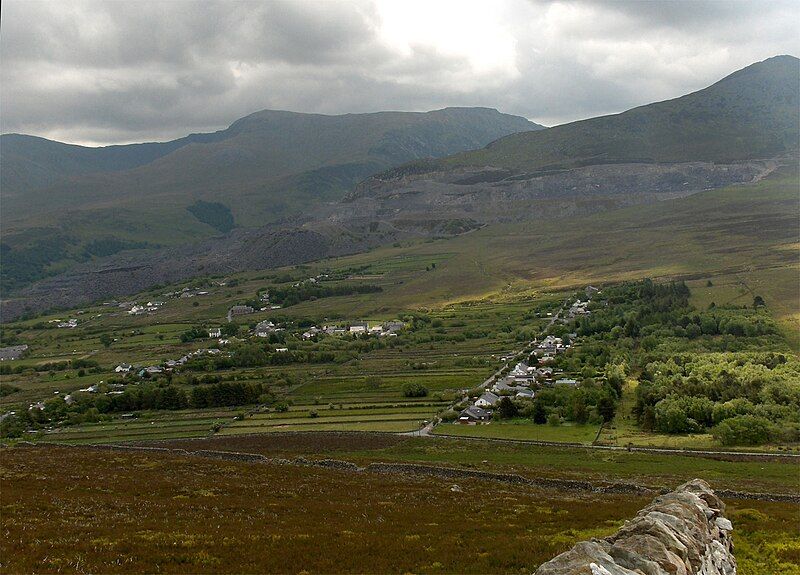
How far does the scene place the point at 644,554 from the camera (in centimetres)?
1297

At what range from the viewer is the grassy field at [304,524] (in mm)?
19641

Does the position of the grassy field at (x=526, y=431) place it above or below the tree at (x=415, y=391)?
below

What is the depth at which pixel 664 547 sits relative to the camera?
13336mm

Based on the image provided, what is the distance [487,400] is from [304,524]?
173 feet

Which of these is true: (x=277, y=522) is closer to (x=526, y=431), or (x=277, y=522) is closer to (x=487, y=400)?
(x=526, y=431)

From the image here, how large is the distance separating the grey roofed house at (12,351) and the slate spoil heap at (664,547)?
487ft

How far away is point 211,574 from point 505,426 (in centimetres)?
5426

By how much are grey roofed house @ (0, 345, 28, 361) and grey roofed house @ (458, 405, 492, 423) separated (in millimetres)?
109014

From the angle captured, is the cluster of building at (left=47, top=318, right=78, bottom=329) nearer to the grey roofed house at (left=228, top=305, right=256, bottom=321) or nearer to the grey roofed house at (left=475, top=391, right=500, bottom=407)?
the grey roofed house at (left=228, top=305, right=256, bottom=321)

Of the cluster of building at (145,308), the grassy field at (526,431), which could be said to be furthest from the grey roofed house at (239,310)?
the grassy field at (526,431)

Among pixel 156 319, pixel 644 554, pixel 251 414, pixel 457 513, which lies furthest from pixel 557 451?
pixel 156 319

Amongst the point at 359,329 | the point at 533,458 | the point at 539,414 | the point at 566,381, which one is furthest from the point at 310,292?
the point at 533,458

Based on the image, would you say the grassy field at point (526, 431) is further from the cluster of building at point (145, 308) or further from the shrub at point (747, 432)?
the cluster of building at point (145, 308)

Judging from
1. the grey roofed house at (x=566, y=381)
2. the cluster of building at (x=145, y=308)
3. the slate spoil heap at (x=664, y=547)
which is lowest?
the grey roofed house at (x=566, y=381)
